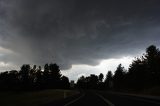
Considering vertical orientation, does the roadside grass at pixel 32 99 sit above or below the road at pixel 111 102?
above

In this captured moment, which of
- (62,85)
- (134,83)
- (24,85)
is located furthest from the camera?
(62,85)

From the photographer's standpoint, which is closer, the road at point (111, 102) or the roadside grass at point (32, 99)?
the road at point (111, 102)

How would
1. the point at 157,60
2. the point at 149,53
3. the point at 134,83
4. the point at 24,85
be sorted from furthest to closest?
the point at 24,85, the point at 149,53, the point at 157,60, the point at 134,83

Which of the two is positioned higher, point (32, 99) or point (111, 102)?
point (32, 99)

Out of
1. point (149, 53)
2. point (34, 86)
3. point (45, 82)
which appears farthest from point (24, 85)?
point (149, 53)

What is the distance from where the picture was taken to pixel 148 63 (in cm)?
10544

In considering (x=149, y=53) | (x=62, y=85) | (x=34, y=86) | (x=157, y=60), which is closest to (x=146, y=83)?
(x=157, y=60)

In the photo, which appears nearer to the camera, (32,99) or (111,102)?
(111,102)

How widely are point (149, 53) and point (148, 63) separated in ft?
47.1

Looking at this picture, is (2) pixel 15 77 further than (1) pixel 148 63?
Yes

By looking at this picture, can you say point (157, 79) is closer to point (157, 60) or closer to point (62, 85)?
point (157, 60)

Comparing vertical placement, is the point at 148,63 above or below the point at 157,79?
above

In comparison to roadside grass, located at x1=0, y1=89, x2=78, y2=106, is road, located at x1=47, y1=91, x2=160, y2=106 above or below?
below

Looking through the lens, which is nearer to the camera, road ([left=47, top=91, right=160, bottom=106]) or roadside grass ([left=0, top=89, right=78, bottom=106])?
road ([left=47, top=91, right=160, bottom=106])
